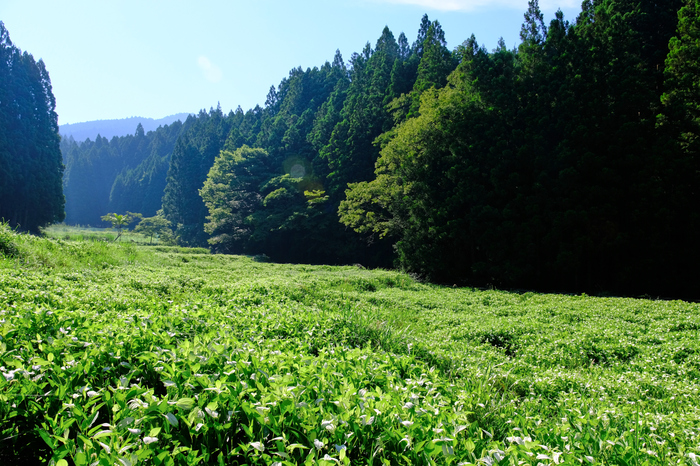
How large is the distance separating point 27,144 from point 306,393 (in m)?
44.2

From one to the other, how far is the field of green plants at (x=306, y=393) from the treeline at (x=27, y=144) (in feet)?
117

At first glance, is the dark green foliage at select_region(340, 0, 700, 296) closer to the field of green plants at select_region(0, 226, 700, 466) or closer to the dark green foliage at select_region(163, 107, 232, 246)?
the field of green plants at select_region(0, 226, 700, 466)

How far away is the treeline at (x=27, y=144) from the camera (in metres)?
31.3

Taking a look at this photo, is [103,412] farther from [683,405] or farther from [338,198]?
[338,198]

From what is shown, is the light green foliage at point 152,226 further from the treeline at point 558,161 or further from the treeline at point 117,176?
the treeline at point 558,161

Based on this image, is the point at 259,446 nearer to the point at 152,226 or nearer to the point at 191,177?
the point at 152,226

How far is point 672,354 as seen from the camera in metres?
5.25

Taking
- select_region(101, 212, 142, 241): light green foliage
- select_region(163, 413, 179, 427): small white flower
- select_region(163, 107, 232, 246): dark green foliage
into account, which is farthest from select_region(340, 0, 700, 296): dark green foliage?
select_region(163, 107, 232, 246): dark green foliage

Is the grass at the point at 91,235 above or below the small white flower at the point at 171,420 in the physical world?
below

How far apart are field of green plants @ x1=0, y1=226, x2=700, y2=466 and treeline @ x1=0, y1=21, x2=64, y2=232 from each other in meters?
35.6

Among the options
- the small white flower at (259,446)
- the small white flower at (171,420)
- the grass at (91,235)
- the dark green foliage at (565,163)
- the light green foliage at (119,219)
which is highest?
the dark green foliage at (565,163)

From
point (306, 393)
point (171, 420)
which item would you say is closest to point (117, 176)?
point (306, 393)

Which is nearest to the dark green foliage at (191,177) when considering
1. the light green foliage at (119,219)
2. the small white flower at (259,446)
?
the light green foliage at (119,219)

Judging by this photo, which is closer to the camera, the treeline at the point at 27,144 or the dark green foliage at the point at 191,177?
the treeline at the point at 27,144
